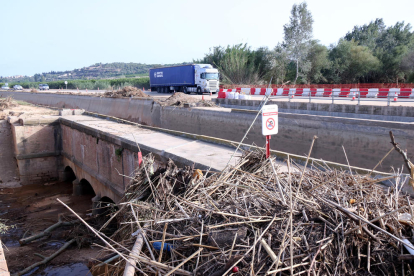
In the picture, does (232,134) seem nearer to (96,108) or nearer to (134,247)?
(134,247)

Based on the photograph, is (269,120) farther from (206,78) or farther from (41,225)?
(206,78)

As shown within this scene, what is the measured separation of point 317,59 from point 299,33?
16.3 feet

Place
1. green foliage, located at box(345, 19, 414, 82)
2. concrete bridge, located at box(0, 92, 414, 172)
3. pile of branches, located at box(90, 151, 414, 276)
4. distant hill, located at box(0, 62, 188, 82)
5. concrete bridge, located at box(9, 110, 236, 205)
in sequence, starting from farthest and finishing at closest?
distant hill, located at box(0, 62, 188, 82) < green foliage, located at box(345, 19, 414, 82) < concrete bridge, located at box(0, 92, 414, 172) < concrete bridge, located at box(9, 110, 236, 205) < pile of branches, located at box(90, 151, 414, 276)

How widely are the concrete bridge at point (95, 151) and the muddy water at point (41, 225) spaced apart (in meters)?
1.00

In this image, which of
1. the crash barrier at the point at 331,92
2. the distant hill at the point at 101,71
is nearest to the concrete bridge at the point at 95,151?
the crash barrier at the point at 331,92

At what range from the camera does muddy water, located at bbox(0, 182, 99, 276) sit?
30.3 feet

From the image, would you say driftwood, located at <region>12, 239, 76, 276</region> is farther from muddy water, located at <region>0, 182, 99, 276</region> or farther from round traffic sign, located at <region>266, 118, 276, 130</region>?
round traffic sign, located at <region>266, 118, 276, 130</region>

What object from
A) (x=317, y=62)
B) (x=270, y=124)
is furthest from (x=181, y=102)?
(x=317, y=62)

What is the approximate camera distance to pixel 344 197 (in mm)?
3402

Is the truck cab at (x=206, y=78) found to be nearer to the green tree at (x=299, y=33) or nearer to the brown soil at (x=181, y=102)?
the brown soil at (x=181, y=102)

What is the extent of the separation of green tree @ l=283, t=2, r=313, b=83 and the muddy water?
33.3 m

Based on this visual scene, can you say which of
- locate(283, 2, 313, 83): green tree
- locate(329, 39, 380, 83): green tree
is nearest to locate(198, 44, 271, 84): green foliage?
locate(283, 2, 313, 83): green tree

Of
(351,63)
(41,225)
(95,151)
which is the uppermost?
(351,63)

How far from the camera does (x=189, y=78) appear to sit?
33.5 meters
